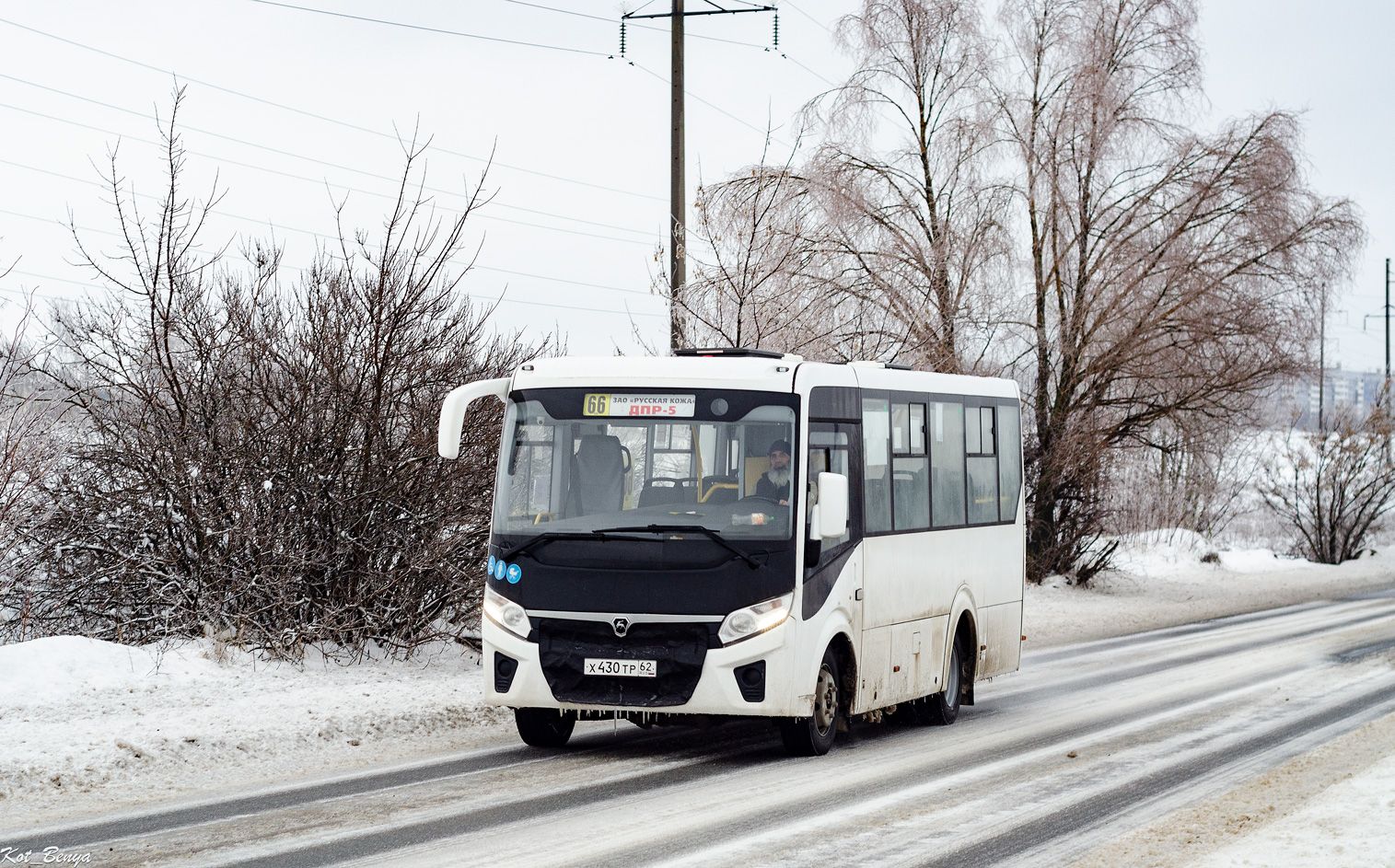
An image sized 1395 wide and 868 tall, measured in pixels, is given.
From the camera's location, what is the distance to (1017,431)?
15.4 meters

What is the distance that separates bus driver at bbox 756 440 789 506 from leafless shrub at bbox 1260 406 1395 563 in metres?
37.5

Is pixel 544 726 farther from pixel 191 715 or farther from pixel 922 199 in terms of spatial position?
pixel 922 199

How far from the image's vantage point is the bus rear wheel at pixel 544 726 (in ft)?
36.6

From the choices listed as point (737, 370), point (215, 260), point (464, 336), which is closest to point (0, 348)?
point (215, 260)

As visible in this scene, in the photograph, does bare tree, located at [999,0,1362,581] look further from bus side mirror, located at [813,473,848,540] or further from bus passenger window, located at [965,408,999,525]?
bus side mirror, located at [813,473,848,540]

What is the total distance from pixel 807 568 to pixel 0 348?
26.6 feet

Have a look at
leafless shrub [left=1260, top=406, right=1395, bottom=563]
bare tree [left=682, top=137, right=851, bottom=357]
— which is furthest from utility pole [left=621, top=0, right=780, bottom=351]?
leafless shrub [left=1260, top=406, right=1395, bottom=563]

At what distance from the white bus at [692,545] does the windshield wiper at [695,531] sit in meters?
0.01

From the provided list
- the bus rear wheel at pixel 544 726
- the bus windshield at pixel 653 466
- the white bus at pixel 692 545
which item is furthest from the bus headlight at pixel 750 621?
the bus rear wheel at pixel 544 726

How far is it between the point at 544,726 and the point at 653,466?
217 cm

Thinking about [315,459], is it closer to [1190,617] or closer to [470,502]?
[470,502]

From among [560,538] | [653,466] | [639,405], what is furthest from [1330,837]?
[639,405]

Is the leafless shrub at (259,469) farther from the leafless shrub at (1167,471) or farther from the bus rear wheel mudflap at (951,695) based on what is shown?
the leafless shrub at (1167,471)

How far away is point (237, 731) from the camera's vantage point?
11039mm
